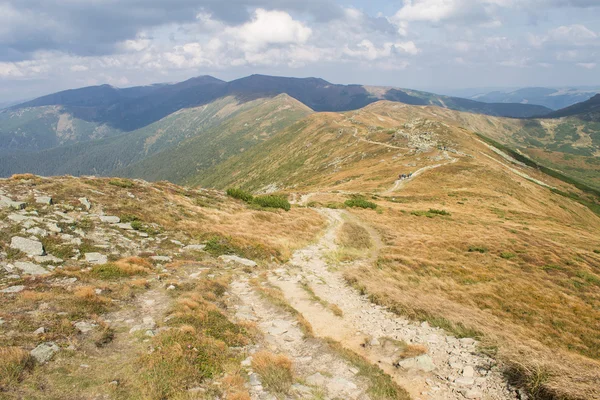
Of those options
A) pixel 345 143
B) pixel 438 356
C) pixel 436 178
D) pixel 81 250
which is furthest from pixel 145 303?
pixel 345 143

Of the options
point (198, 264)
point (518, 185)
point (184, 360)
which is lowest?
point (518, 185)

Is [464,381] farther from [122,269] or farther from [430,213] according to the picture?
[430,213]

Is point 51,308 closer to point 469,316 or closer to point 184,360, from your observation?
point 184,360

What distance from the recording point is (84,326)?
37.1ft

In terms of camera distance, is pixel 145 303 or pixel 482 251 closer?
pixel 145 303

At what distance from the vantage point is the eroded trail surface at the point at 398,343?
1075cm

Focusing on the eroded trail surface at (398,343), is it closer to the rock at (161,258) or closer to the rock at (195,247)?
the rock at (195,247)

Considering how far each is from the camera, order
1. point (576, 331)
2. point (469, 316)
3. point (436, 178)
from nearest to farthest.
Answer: point (469, 316) < point (576, 331) < point (436, 178)

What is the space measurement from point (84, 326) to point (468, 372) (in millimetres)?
14789

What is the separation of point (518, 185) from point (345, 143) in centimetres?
10427

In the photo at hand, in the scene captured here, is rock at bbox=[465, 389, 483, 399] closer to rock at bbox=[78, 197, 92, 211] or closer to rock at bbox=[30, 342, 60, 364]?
rock at bbox=[30, 342, 60, 364]

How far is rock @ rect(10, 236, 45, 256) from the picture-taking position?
17.3m

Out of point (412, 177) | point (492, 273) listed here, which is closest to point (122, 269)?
point (492, 273)

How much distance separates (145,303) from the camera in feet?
47.2
